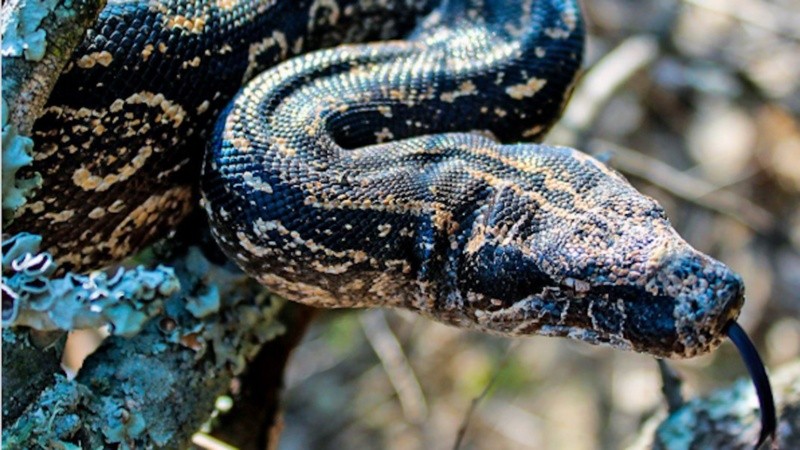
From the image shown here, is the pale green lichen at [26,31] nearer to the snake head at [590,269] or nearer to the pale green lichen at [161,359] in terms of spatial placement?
the pale green lichen at [161,359]

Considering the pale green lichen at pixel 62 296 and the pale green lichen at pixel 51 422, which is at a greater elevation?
the pale green lichen at pixel 62 296

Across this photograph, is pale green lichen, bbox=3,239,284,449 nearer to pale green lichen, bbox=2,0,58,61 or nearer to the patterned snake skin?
the patterned snake skin

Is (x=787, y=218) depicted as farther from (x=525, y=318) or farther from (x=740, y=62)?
(x=525, y=318)

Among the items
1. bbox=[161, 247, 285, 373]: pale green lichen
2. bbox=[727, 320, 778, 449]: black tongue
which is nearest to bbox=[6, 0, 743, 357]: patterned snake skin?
bbox=[727, 320, 778, 449]: black tongue

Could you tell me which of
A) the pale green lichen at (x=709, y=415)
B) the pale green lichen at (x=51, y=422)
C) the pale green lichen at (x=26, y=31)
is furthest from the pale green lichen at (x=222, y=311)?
the pale green lichen at (x=709, y=415)

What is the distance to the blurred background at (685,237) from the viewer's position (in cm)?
705

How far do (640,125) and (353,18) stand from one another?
408 centimetres

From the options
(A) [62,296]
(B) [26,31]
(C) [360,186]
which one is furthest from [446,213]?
(B) [26,31]

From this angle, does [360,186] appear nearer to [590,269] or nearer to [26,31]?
[590,269]

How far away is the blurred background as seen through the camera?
7047mm

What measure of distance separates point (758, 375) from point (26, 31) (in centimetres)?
264

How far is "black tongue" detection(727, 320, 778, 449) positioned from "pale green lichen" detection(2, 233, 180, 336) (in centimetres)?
187

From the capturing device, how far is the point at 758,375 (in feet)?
10.4

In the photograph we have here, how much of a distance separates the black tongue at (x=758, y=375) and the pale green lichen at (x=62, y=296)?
187cm
